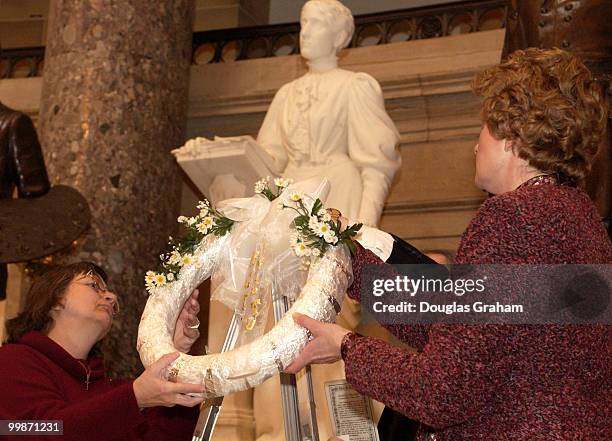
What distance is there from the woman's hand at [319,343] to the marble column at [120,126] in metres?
3.51

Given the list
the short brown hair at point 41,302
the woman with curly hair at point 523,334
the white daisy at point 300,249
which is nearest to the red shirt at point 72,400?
the short brown hair at point 41,302

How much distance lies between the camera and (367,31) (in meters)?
8.02

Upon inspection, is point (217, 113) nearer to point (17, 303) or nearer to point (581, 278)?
point (17, 303)

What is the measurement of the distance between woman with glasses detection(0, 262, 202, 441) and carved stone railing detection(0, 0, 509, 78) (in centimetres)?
459

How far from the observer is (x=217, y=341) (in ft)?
16.6

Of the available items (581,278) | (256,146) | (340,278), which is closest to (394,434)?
(340,278)

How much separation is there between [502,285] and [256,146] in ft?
11.5

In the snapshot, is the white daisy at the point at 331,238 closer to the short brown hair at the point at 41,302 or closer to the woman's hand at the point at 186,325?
the woman's hand at the point at 186,325

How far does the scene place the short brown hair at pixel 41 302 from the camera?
350cm

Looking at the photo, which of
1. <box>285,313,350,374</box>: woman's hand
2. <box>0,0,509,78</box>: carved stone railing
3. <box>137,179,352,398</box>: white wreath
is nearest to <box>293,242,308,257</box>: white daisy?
<box>137,179,352,398</box>: white wreath

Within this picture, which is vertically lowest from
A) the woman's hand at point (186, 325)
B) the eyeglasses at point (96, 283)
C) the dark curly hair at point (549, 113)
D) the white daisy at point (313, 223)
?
the eyeglasses at point (96, 283)

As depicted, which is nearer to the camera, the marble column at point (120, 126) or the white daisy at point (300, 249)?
the white daisy at point (300, 249)

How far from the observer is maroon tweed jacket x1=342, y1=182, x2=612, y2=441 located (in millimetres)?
2002

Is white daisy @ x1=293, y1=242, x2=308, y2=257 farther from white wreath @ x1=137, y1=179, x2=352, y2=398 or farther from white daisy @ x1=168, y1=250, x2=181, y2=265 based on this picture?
white daisy @ x1=168, y1=250, x2=181, y2=265
